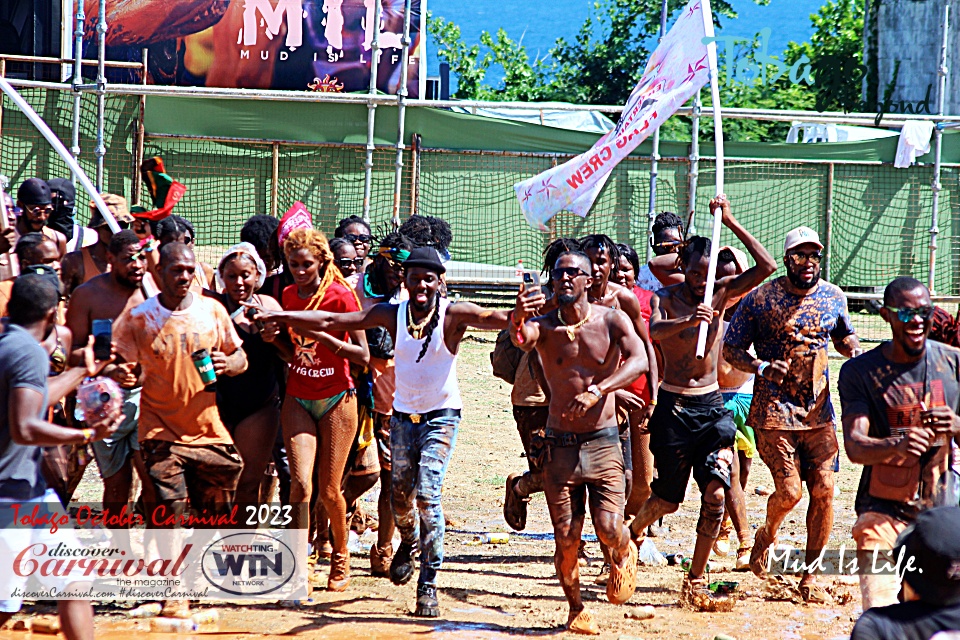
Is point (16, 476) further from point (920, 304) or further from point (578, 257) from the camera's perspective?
point (920, 304)

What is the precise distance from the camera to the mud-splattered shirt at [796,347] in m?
7.41

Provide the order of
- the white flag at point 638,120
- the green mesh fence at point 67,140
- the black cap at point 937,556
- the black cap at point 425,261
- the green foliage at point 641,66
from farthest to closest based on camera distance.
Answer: the green foliage at point 641,66 < the green mesh fence at point 67,140 < the white flag at point 638,120 < the black cap at point 425,261 < the black cap at point 937,556

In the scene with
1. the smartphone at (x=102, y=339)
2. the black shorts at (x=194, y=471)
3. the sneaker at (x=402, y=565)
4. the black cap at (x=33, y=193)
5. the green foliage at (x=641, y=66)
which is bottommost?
the sneaker at (x=402, y=565)

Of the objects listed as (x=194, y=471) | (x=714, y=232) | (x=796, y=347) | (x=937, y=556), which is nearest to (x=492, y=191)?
(x=714, y=232)

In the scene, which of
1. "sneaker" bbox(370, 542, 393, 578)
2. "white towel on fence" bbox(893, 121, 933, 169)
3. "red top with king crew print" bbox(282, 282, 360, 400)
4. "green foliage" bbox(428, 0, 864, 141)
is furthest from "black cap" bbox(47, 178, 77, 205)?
"green foliage" bbox(428, 0, 864, 141)

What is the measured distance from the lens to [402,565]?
23.9ft

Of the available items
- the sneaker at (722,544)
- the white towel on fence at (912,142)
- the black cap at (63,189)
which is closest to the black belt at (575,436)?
the sneaker at (722,544)

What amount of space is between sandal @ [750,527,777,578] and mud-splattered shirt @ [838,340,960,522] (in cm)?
180

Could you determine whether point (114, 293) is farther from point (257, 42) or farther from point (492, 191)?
point (257, 42)

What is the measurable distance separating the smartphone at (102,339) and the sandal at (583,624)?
3.00 metres

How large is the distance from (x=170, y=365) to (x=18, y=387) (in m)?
1.68

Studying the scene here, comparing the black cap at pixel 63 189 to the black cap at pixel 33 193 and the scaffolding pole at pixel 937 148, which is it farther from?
the scaffolding pole at pixel 937 148

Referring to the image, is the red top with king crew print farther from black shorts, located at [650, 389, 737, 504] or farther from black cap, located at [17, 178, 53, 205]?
black cap, located at [17, 178, 53, 205]

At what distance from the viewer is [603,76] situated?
29844 mm
